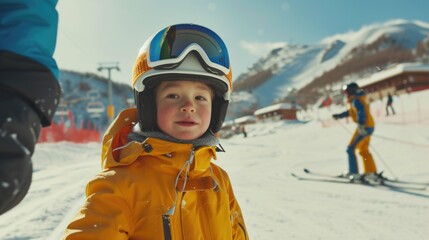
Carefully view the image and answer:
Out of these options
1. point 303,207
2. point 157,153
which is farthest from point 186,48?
point 303,207

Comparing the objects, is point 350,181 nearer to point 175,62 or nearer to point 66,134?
point 175,62

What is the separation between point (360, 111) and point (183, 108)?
653 centimetres

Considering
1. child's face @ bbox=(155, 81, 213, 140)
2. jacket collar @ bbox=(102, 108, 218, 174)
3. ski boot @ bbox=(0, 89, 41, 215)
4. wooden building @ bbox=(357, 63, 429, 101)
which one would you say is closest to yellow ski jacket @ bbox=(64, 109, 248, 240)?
jacket collar @ bbox=(102, 108, 218, 174)

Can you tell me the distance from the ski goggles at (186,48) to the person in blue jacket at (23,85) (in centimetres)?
126

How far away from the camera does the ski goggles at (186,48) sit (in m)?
2.25

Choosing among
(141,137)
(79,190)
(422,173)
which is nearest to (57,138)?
(79,190)

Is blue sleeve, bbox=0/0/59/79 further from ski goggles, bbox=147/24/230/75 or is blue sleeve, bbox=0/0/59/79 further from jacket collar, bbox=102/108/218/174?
ski goggles, bbox=147/24/230/75

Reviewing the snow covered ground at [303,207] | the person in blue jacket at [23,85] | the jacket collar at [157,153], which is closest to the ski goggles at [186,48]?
the jacket collar at [157,153]

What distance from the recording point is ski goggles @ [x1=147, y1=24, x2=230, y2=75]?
7.39ft

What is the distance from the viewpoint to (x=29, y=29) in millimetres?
905

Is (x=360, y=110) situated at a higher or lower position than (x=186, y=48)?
lower

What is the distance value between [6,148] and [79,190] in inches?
230

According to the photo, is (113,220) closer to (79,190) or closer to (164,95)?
(164,95)

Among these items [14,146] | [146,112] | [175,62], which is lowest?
[14,146]
